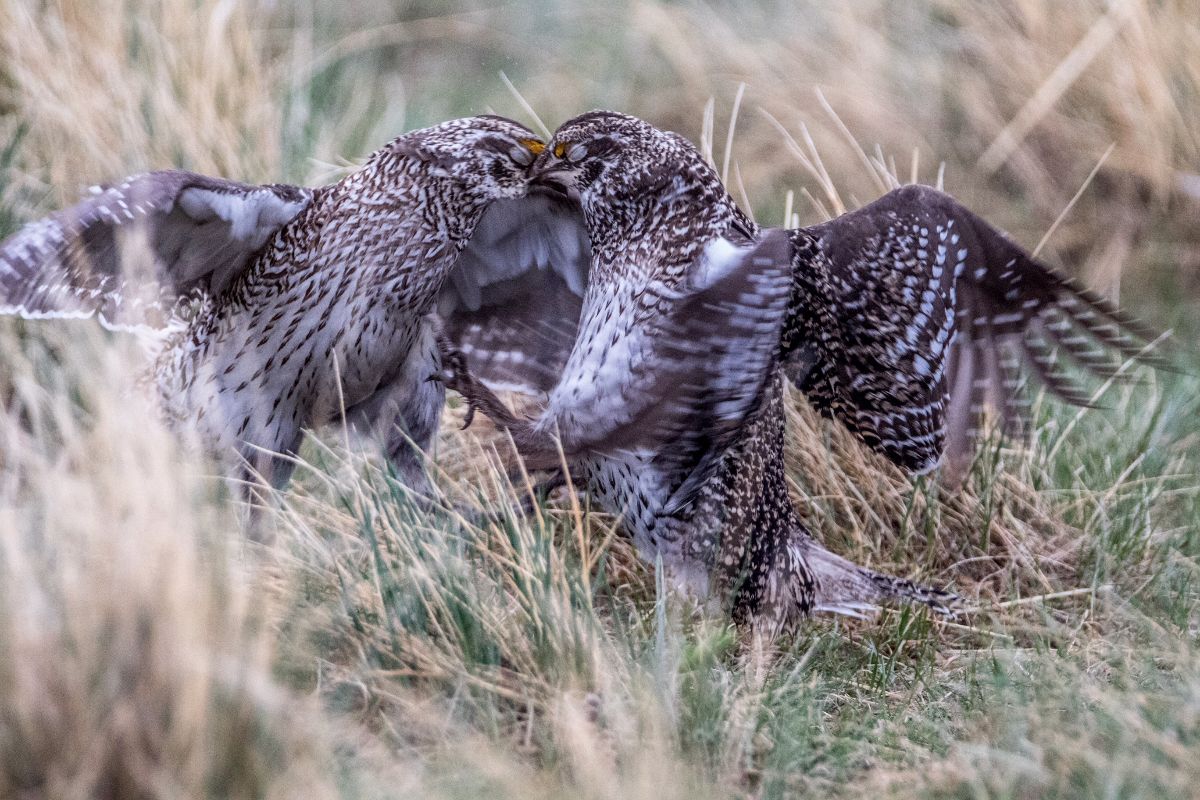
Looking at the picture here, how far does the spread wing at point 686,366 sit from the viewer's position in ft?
11.0

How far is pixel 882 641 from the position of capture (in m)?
4.07

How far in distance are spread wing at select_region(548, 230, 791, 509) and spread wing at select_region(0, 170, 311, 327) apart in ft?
3.36

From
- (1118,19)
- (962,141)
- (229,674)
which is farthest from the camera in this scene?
(962,141)

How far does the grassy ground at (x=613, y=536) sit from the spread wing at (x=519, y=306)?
31cm

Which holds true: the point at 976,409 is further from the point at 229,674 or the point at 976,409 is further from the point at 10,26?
the point at 10,26

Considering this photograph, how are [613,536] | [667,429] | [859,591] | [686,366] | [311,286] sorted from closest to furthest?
[686,366]
[667,429]
[311,286]
[859,591]
[613,536]

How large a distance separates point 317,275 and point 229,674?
1.90 m

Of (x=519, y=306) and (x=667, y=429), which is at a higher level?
(x=519, y=306)

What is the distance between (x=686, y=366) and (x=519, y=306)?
1418mm

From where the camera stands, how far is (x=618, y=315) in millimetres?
3938

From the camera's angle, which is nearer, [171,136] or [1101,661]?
[1101,661]

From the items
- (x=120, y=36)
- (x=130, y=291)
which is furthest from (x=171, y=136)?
(x=130, y=291)

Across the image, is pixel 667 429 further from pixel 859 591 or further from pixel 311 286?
pixel 311 286

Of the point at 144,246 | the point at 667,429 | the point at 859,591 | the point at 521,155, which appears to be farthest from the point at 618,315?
the point at 144,246
